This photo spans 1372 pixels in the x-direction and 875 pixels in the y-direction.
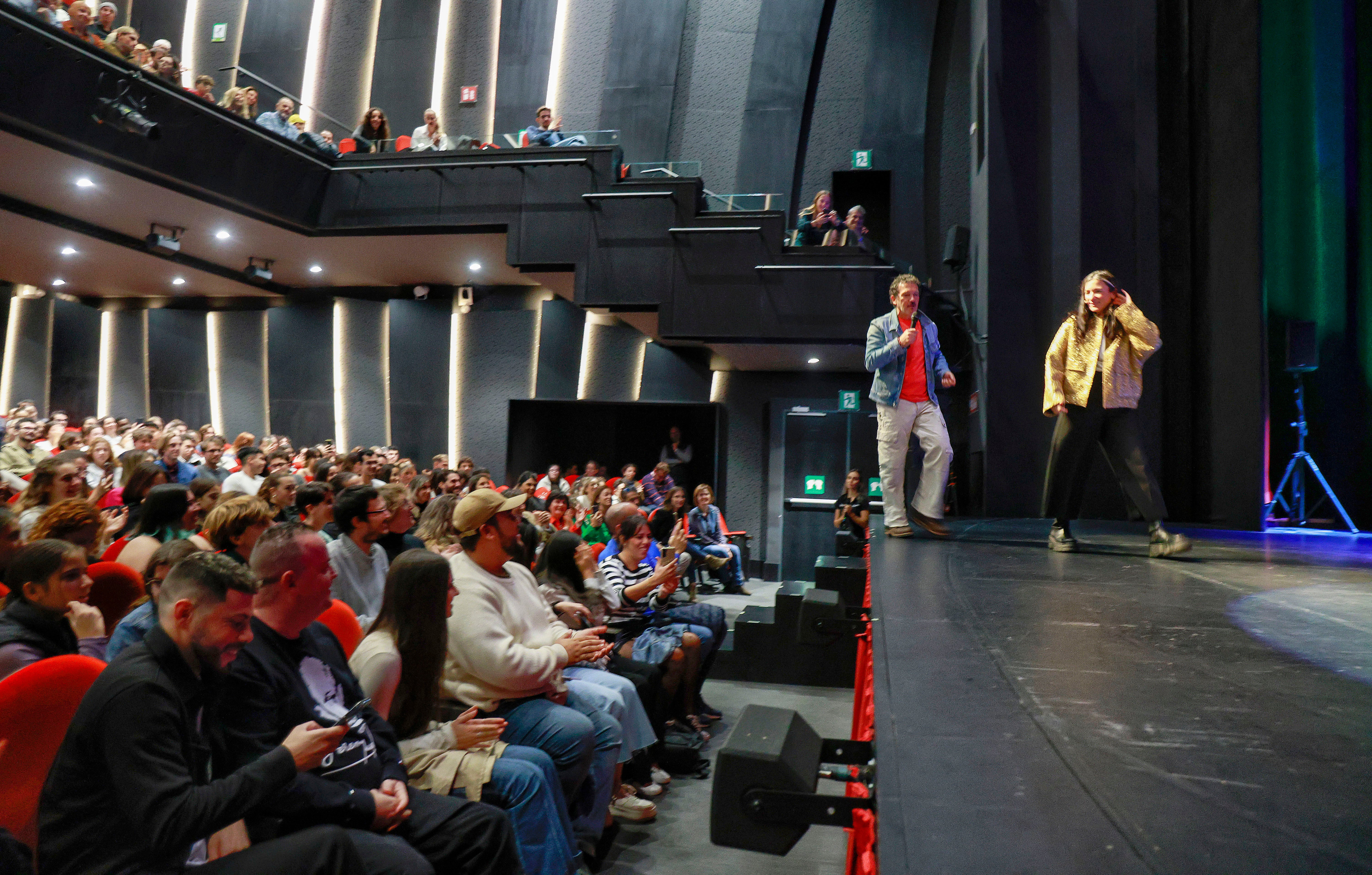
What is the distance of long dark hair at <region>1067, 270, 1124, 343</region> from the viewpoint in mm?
4676

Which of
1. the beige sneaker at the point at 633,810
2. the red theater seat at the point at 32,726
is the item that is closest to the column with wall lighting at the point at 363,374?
the beige sneaker at the point at 633,810

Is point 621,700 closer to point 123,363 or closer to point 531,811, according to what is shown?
point 531,811

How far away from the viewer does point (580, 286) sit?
35.7 ft

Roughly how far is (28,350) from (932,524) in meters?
15.7

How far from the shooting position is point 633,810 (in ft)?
12.2

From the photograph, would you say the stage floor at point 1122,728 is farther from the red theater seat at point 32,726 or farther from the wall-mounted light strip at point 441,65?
the wall-mounted light strip at point 441,65

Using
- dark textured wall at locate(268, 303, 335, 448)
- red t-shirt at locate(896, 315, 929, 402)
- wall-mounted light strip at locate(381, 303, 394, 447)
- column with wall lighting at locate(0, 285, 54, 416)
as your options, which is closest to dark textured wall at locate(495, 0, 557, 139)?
wall-mounted light strip at locate(381, 303, 394, 447)

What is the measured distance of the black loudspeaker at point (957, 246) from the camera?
10172mm

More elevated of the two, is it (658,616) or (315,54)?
(315,54)

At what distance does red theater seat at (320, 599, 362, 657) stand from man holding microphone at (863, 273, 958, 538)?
3.39 metres

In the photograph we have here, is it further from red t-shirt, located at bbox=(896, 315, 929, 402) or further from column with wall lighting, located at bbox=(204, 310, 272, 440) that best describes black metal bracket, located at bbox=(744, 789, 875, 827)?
column with wall lighting, located at bbox=(204, 310, 272, 440)

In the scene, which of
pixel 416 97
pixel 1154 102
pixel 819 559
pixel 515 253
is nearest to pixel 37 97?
pixel 515 253

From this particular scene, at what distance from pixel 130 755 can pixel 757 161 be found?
12.5 meters

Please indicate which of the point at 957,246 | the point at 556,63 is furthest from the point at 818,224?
the point at 556,63
